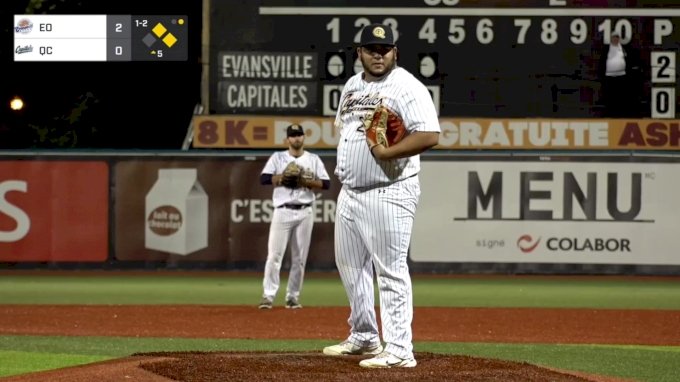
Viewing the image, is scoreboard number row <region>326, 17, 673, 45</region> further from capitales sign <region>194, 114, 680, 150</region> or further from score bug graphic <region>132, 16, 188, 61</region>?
score bug graphic <region>132, 16, 188, 61</region>

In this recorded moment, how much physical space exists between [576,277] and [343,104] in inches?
391

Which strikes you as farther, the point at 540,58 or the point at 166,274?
the point at 166,274

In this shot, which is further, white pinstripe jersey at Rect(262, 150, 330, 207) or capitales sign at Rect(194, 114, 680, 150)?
capitales sign at Rect(194, 114, 680, 150)

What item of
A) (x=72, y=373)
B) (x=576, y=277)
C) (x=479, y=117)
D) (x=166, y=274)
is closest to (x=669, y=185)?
(x=576, y=277)

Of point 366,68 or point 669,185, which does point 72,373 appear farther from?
point 669,185

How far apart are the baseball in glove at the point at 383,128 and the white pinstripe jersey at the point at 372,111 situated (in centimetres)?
3

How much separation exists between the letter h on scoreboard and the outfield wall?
2.76ft

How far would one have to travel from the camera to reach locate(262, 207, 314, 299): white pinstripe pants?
10.9m

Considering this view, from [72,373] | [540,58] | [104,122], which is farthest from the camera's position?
[104,122]

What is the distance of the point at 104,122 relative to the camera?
22203mm

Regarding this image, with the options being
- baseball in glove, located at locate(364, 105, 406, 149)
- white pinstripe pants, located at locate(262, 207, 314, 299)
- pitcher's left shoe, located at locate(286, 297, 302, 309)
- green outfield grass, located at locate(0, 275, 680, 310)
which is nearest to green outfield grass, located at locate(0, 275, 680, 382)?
green outfield grass, located at locate(0, 275, 680, 310)

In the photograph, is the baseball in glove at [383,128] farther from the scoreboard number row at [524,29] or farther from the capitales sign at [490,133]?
the capitales sign at [490,133]

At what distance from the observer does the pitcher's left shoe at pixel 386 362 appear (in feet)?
17.9

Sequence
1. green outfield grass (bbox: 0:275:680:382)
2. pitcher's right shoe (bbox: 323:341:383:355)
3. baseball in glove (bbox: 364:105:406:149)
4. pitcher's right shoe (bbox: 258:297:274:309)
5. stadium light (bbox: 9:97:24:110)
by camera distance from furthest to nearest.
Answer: stadium light (bbox: 9:97:24:110) < pitcher's right shoe (bbox: 258:297:274:309) < green outfield grass (bbox: 0:275:680:382) < pitcher's right shoe (bbox: 323:341:383:355) < baseball in glove (bbox: 364:105:406:149)
